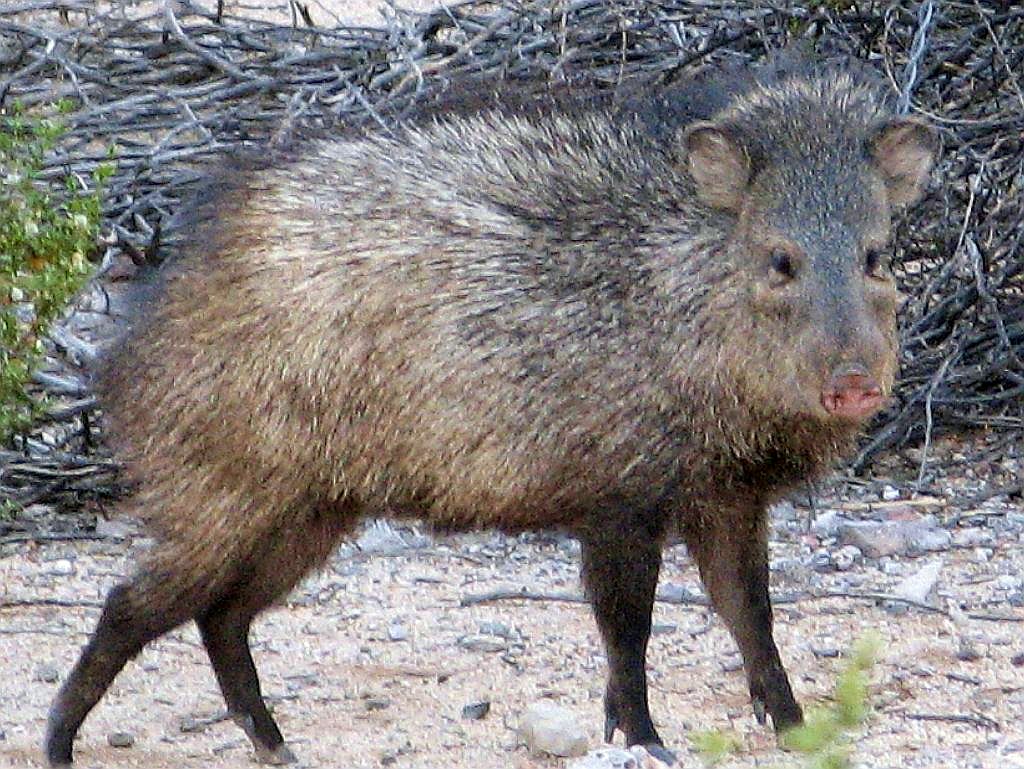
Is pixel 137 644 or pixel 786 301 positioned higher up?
pixel 786 301

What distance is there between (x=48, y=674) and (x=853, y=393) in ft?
7.07

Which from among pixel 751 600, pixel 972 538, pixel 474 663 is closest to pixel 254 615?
pixel 474 663

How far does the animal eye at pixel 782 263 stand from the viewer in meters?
3.80

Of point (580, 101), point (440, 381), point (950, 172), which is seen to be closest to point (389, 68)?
point (950, 172)

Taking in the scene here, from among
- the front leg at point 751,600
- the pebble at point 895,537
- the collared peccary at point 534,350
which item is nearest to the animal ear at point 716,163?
the collared peccary at point 534,350

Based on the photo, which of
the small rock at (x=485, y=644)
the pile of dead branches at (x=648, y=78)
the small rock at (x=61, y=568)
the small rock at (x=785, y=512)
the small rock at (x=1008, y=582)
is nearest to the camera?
the small rock at (x=485, y=644)

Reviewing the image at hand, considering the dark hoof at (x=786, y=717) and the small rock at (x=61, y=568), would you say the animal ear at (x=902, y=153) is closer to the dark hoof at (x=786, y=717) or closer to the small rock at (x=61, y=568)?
the dark hoof at (x=786, y=717)

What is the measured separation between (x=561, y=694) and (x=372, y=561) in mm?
1108

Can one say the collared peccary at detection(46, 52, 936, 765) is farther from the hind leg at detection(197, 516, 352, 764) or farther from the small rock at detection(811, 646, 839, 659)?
the small rock at detection(811, 646, 839, 659)

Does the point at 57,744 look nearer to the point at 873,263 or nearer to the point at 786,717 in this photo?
the point at 786,717

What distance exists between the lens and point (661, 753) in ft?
12.8

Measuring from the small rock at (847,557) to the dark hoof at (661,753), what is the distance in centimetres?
139

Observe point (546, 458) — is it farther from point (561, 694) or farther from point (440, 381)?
point (561, 694)

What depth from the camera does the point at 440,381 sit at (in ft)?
12.8
